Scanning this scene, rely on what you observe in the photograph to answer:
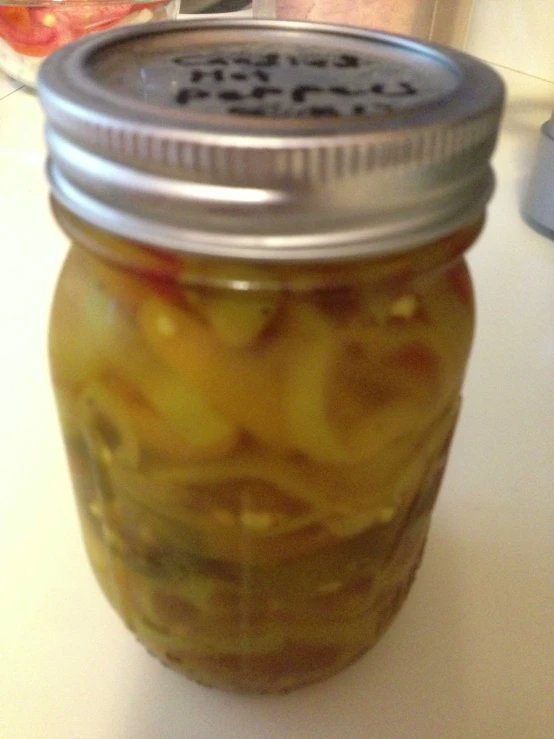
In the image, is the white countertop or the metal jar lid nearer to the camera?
the metal jar lid

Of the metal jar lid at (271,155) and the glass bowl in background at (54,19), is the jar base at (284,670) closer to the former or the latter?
the metal jar lid at (271,155)

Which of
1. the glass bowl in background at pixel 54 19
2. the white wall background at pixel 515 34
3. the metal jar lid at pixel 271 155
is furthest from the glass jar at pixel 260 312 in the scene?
the white wall background at pixel 515 34

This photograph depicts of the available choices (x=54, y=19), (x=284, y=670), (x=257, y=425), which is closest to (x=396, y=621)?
(x=284, y=670)

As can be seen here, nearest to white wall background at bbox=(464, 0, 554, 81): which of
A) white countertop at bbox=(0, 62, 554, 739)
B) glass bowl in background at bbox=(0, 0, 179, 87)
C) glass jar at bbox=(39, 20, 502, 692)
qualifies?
glass bowl in background at bbox=(0, 0, 179, 87)

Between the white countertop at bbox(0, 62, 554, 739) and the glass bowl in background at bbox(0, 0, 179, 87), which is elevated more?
the glass bowl in background at bbox(0, 0, 179, 87)

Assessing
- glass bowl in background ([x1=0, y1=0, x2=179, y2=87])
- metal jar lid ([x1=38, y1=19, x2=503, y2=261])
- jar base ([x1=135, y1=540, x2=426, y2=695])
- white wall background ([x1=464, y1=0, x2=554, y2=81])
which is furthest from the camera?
white wall background ([x1=464, y1=0, x2=554, y2=81])

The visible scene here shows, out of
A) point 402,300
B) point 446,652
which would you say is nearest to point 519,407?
point 446,652

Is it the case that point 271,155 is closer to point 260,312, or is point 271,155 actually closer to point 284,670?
point 260,312

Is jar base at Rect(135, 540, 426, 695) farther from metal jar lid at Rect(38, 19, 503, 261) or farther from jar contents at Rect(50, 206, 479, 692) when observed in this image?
metal jar lid at Rect(38, 19, 503, 261)
